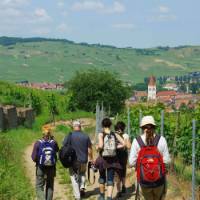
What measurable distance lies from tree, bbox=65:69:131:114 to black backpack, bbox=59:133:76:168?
47969 millimetres

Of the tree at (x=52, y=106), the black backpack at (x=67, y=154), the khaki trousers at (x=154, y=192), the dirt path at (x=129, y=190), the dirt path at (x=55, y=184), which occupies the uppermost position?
the khaki trousers at (x=154, y=192)

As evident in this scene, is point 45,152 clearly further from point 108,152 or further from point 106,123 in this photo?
point 106,123

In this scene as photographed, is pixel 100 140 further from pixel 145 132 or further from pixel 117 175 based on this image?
pixel 145 132

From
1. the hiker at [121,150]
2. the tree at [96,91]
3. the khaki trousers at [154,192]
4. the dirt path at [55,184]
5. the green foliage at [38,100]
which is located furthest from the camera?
the tree at [96,91]

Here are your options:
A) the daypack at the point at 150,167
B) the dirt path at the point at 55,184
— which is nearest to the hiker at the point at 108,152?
the dirt path at the point at 55,184

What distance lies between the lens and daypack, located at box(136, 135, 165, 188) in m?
6.70

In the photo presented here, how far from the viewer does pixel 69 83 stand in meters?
63.6

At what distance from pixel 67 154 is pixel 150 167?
384cm

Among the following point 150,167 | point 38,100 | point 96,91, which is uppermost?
point 150,167

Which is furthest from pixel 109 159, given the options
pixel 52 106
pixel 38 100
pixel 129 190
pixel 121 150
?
pixel 38 100

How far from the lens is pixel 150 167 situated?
21.9 feet

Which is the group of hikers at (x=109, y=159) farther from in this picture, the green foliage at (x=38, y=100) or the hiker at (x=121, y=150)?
the green foliage at (x=38, y=100)

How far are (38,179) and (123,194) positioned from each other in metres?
2.15

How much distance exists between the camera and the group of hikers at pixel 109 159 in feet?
22.2
